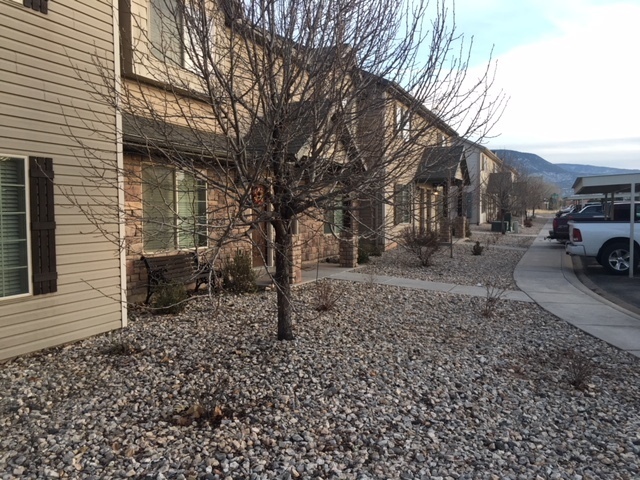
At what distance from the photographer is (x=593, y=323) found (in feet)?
24.4

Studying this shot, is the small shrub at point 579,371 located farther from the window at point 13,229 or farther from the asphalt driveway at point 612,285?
the window at point 13,229

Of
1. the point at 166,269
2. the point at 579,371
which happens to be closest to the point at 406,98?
the point at 579,371

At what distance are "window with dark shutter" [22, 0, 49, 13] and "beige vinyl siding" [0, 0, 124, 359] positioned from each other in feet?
0.20

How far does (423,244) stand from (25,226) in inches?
397

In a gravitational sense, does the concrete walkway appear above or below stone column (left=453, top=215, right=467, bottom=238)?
below

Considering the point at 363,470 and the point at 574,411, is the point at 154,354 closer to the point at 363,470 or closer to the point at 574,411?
the point at 363,470

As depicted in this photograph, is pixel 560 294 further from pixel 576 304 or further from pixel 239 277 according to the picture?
pixel 239 277

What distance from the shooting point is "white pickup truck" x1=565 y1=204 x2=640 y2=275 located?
504 inches

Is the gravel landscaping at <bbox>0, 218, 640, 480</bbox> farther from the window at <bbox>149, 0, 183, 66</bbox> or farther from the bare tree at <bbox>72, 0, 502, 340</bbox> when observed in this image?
the window at <bbox>149, 0, 183, 66</bbox>

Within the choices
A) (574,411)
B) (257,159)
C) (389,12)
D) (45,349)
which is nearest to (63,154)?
(45,349)

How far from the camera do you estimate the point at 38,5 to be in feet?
18.4

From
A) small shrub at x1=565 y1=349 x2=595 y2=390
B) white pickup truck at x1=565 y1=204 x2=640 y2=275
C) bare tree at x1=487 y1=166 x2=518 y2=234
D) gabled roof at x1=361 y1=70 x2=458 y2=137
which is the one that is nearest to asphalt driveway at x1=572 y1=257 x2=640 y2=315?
white pickup truck at x1=565 y1=204 x2=640 y2=275

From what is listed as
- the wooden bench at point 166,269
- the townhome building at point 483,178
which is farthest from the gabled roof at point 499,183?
the wooden bench at point 166,269

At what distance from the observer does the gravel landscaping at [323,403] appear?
334cm
